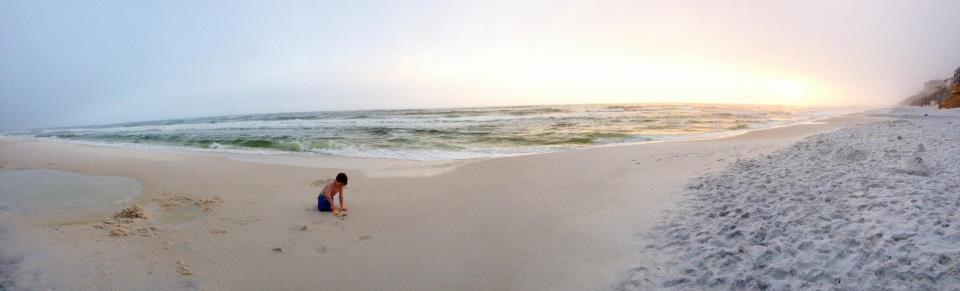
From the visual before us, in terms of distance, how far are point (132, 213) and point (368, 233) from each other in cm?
395

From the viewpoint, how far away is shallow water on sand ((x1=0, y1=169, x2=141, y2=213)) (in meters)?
6.73

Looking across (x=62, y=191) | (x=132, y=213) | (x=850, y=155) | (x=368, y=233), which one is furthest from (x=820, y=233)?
(x=62, y=191)

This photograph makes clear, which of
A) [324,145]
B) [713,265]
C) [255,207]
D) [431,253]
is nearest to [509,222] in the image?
[431,253]

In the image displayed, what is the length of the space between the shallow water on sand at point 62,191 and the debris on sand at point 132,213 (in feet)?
2.31

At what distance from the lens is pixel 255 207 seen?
6.88 metres

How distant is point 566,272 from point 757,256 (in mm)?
1888

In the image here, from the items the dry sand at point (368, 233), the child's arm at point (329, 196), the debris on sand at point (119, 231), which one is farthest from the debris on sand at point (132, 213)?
the child's arm at point (329, 196)

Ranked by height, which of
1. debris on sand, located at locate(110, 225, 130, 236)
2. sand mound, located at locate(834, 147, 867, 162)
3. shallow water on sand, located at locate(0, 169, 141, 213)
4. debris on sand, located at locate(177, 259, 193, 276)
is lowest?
debris on sand, located at locate(177, 259, 193, 276)

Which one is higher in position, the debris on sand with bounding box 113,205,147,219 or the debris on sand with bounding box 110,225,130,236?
the debris on sand with bounding box 113,205,147,219

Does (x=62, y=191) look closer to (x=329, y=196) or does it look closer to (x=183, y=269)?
(x=329, y=196)

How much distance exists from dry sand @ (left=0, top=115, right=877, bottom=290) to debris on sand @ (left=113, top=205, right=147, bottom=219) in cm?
14

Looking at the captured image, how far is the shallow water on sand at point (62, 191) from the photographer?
673 cm

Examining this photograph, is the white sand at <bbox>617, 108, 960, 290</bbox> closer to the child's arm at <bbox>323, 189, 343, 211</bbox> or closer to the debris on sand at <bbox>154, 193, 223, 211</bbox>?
the child's arm at <bbox>323, 189, 343, 211</bbox>

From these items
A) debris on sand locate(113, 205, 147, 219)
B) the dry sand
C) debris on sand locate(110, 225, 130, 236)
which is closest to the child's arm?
the dry sand
